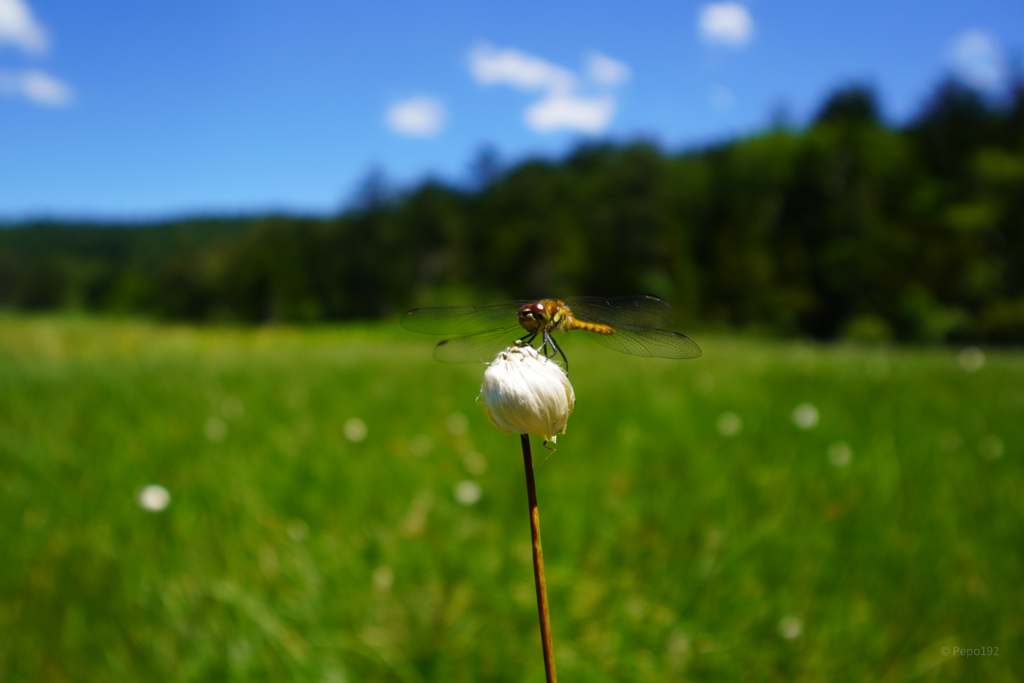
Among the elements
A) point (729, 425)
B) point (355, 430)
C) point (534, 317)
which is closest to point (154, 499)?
point (355, 430)

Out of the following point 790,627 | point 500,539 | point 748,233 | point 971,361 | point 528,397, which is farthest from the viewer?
point 748,233

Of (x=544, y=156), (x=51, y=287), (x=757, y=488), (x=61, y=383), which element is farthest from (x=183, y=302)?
(x=757, y=488)

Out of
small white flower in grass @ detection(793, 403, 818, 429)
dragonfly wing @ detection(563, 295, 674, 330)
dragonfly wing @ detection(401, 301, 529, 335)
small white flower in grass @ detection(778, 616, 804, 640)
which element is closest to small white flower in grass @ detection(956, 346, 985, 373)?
small white flower in grass @ detection(793, 403, 818, 429)

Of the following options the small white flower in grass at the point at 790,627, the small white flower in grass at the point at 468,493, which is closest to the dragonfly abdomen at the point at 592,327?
the small white flower in grass at the point at 790,627

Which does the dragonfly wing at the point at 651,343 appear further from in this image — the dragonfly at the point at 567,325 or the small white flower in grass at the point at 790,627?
the small white flower in grass at the point at 790,627

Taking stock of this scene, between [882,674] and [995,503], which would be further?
[995,503]

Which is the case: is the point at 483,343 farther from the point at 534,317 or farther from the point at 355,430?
the point at 355,430

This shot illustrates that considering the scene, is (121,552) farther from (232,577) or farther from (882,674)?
(882,674)
